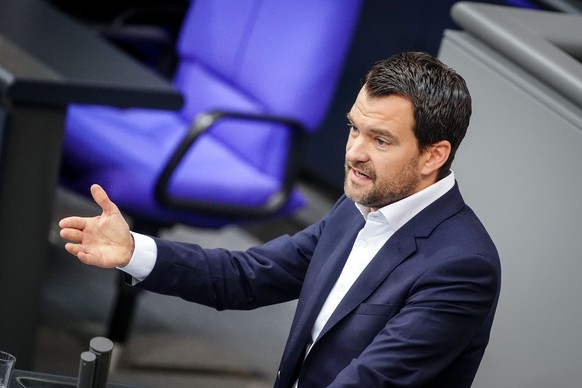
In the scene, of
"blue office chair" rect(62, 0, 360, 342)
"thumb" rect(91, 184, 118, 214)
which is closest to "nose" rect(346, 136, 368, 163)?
"thumb" rect(91, 184, 118, 214)

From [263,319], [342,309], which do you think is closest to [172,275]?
[342,309]

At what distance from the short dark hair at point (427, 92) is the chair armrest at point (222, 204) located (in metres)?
1.54

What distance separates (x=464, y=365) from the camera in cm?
195

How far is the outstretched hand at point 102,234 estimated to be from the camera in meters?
1.98

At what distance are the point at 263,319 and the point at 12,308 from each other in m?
1.08

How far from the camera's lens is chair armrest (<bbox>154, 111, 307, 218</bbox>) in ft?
11.2

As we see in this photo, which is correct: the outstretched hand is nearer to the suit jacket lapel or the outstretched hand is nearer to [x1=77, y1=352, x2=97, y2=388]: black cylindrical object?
[x1=77, y1=352, x2=97, y2=388]: black cylindrical object

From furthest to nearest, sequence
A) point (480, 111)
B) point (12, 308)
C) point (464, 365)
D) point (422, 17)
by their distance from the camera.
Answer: point (422, 17)
point (12, 308)
point (480, 111)
point (464, 365)

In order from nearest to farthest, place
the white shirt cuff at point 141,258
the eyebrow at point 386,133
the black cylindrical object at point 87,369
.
A: the black cylindrical object at point 87,369 < the eyebrow at point 386,133 < the white shirt cuff at point 141,258

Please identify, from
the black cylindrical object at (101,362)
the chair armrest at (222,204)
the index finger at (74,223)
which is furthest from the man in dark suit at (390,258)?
the chair armrest at (222,204)

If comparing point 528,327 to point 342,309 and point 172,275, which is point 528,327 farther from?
point 172,275

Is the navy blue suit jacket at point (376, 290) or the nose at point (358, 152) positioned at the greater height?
the nose at point (358, 152)

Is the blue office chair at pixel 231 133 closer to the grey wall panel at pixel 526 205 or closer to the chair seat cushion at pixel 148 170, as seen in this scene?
the chair seat cushion at pixel 148 170

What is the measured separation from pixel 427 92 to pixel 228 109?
175 cm
